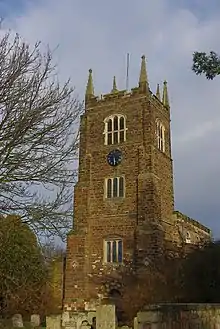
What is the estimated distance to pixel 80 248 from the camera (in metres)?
32.5

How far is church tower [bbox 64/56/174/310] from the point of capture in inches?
1225

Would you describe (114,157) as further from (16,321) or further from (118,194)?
(16,321)

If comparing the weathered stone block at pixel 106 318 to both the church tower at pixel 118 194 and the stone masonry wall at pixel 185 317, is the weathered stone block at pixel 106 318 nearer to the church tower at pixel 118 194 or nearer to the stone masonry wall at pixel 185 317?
the stone masonry wall at pixel 185 317

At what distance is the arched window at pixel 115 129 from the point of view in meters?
34.6

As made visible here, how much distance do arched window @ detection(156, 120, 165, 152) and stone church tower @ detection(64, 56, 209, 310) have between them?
0.25 ft

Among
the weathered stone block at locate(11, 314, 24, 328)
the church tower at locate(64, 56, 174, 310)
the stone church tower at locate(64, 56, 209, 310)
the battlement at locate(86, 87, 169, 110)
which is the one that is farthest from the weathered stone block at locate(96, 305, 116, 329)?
the battlement at locate(86, 87, 169, 110)

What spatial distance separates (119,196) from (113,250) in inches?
149

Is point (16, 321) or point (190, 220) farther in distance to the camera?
point (190, 220)

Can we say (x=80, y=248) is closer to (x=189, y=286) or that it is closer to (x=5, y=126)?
(x=189, y=286)

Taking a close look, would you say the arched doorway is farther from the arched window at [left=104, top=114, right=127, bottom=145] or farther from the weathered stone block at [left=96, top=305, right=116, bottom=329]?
the weathered stone block at [left=96, top=305, right=116, bottom=329]

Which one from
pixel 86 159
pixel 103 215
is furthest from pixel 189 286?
pixel 86 159

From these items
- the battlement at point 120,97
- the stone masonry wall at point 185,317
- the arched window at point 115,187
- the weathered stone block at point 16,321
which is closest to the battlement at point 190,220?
the arched window at point 115,187

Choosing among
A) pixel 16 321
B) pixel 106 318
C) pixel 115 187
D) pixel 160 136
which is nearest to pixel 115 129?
pixel 160 136

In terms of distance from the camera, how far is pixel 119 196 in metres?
32.8
